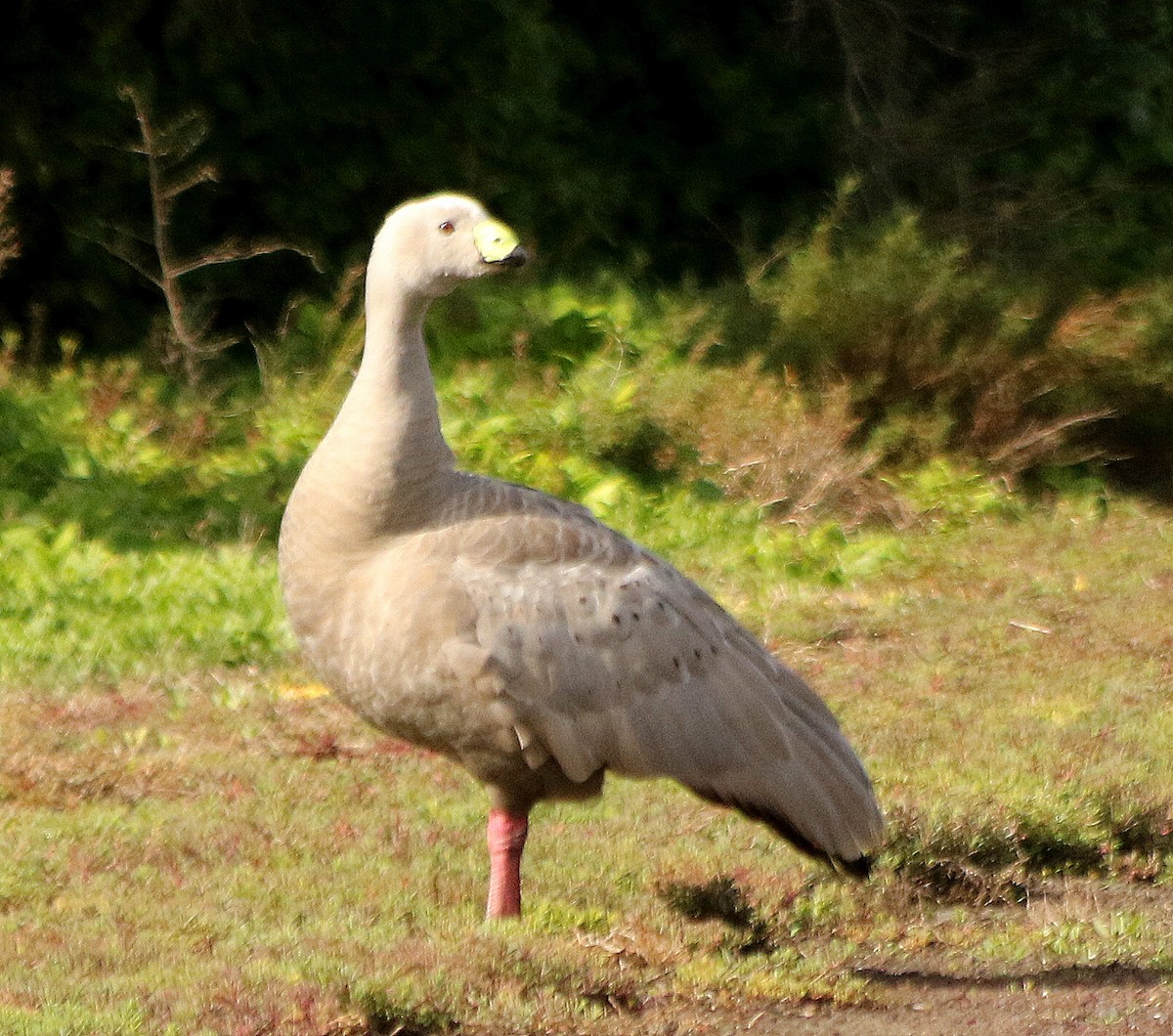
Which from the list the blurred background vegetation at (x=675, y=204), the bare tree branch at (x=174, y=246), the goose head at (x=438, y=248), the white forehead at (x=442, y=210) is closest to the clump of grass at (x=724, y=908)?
the goose head at (x=438, y=248)

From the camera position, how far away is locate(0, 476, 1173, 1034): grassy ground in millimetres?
4426

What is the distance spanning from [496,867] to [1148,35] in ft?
39.3

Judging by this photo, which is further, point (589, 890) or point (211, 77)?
point (211, 77)

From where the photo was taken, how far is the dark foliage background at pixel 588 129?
40.0 ft

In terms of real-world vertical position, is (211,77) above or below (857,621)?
above

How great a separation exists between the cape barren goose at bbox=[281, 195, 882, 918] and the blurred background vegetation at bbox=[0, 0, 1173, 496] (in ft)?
→ 18.1

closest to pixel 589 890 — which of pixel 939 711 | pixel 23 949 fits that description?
pixel 23 949

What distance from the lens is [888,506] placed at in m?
10.6

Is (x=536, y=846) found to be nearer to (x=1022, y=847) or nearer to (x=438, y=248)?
(x=1022, y=847)

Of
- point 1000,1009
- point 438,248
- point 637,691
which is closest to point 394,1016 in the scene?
point 637,691

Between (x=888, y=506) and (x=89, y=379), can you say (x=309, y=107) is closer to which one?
(x=89, y=379)

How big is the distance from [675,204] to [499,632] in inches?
398

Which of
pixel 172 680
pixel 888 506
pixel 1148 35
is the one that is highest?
pixel 1148 35

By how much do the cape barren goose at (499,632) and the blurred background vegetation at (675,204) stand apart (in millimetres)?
5511
